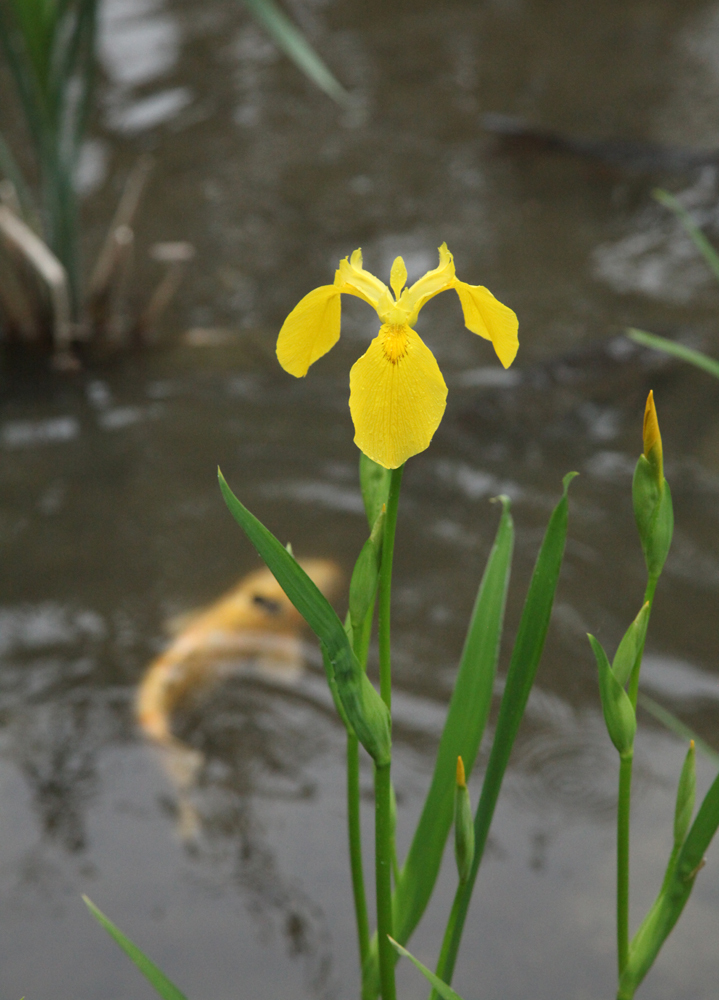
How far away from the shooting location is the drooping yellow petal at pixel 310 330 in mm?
711

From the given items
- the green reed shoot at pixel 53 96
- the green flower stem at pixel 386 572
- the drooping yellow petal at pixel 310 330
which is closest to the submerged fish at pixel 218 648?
the green flower stem at pixel 386 572

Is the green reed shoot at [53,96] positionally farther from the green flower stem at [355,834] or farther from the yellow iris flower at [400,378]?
the green flower stem at [355,834]

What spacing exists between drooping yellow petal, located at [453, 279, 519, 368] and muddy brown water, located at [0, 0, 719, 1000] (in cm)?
94

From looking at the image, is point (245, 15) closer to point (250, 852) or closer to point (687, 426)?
point (687, 426)

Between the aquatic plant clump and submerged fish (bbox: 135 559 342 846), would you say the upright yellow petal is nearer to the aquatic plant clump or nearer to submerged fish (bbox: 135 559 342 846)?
the aquatic plant clump

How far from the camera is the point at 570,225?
321 cm

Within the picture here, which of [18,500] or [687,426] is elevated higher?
[18,500]

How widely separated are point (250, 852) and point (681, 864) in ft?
2.68

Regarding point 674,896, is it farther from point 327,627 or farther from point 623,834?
point 327,627

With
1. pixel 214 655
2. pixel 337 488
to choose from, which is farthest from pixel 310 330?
pixel 337 488

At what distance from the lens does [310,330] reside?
2.36 feet

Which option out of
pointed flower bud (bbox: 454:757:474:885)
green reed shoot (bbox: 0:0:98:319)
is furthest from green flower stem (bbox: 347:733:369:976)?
green reed shoot (bbox: 0:0:98:319)

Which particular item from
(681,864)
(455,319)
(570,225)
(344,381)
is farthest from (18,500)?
(570,225)

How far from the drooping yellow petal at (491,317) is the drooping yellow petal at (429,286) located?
0.01 m
